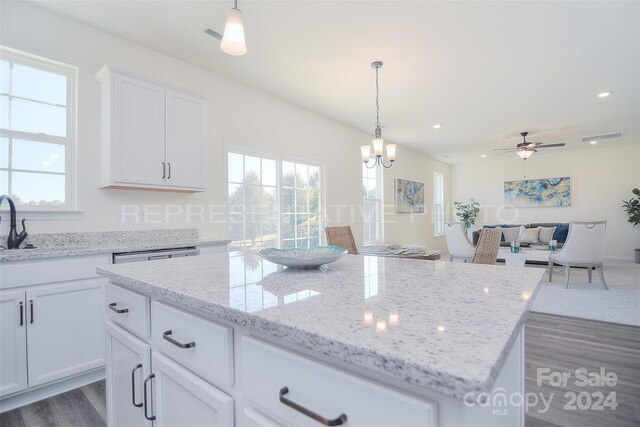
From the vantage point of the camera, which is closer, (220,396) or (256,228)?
(220,396)

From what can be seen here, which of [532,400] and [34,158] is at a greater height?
[34,158]

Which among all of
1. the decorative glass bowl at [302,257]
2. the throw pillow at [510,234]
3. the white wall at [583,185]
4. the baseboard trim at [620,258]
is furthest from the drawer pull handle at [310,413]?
the baseboard trim at [620,258]

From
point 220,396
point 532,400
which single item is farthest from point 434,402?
point 532,400

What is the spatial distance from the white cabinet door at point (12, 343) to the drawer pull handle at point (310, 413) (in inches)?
83.9

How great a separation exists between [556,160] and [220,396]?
9786mm

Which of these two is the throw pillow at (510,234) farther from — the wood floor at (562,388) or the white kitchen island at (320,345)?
the white kitchen island at (320,345)

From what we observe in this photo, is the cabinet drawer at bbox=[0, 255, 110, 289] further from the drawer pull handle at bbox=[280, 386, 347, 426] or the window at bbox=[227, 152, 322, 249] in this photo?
the drawer pull handle at bbox=[280, 386, 347, 426]

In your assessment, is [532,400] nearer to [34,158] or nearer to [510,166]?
[34,158]

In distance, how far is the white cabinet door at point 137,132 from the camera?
2.55 metres

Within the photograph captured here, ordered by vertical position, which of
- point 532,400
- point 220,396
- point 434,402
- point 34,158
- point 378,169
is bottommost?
point 532,400

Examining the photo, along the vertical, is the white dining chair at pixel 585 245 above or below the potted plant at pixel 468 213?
below

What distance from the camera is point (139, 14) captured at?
2.53 m

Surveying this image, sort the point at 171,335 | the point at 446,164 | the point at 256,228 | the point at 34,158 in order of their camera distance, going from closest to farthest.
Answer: the point at 171,335 < the point at 34,158 < the point at 256,228 < the point at 446,164

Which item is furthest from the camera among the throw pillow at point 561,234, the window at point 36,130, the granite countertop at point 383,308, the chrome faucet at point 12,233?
the throw pillow at point 561,234
